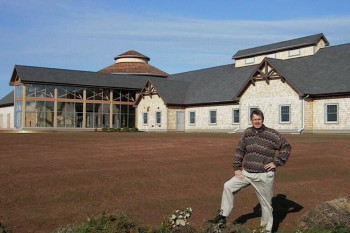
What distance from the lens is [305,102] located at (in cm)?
3089

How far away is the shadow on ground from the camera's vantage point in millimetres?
8179

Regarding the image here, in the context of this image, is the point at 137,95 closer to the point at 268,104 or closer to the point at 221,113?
the point at 221,113

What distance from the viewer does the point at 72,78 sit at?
4578 cm

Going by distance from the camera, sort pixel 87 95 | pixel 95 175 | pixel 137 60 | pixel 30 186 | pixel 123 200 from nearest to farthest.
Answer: pixel 123 200 < pixel 30 186 < pixel 95 175 < pixel 87 95 < pixel 137 60

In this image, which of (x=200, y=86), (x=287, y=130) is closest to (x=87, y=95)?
(x=200, y=86)

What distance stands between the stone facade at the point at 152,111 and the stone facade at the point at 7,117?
1786 centimetres

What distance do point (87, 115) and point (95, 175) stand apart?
120 ft

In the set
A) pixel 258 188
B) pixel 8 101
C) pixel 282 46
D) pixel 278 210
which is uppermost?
pixel 282 46

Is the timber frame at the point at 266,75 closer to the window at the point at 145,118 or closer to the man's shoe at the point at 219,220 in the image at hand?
the window at the point at 145,118

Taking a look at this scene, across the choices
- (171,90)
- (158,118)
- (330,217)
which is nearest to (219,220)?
(330,217)

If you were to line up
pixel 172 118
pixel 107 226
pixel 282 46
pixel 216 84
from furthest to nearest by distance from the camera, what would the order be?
pixel 172 118, pixel 216 84, pixel 282 46, pixel 107 226

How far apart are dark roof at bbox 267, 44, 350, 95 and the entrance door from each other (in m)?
13.4

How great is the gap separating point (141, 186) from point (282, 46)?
3271cm

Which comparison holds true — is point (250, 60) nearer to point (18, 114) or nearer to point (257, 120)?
point (18, 114)
